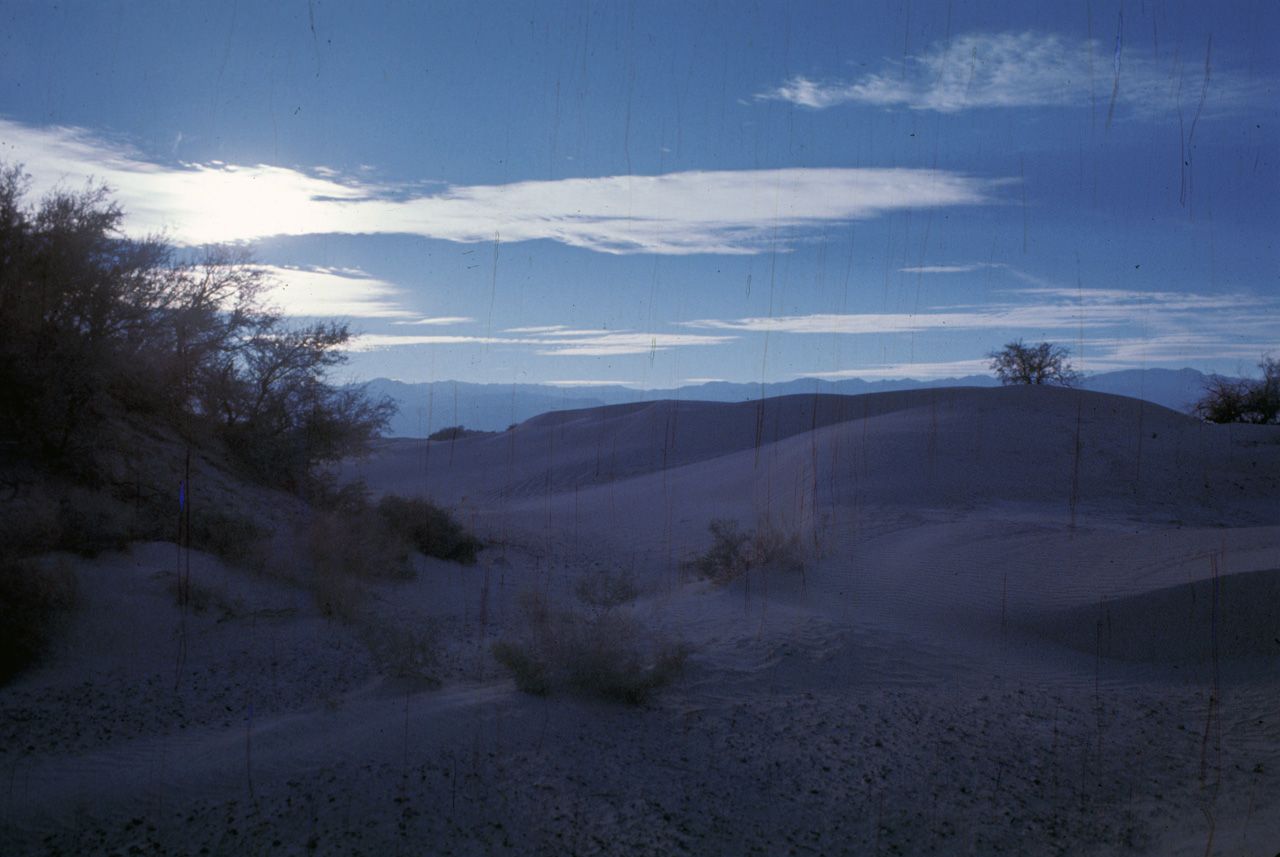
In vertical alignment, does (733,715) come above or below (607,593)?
below

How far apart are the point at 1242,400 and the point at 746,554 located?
29.0 m

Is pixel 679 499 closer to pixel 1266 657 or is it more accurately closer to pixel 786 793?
pixel 1266 657

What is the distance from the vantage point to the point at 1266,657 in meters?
7.25

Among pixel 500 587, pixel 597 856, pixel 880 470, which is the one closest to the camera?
pixel 597 856

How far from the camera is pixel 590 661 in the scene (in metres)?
5.98

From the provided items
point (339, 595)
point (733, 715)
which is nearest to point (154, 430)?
point (339, 595)

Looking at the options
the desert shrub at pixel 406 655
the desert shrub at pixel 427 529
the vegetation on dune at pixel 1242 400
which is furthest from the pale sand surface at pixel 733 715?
the vegetation on dune at pixel 1242 400

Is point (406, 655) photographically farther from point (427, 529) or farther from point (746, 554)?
point (746, 554)

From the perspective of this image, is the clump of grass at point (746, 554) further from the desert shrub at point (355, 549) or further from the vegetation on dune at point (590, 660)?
the desert shrub at point (355, 549)

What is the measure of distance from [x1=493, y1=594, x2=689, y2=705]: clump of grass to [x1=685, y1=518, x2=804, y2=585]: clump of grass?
4.46 m

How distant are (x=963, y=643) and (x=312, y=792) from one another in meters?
6.77

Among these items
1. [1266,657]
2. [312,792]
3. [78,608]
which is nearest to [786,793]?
[312,792]

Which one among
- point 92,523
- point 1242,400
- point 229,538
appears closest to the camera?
point 92,523

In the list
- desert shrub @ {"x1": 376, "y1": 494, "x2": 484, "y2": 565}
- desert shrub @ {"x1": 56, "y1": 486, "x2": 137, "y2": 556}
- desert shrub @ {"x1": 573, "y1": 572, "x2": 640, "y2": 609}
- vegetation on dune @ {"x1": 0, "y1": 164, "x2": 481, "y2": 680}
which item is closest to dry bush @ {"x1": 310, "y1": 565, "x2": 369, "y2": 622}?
vegetation on dune @ {"x1": 0, "y1": 164, "x2": 481, "y2": 680}
